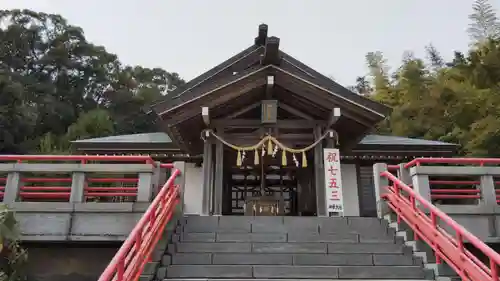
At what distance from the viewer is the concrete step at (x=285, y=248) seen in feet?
21.4

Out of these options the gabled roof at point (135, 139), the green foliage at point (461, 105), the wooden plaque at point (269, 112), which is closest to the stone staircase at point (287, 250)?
the wooden plaque at point (269, 112)

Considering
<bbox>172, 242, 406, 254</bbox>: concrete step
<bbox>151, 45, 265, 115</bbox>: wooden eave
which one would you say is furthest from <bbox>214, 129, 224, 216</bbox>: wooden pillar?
<bbox>172, 242, 406, 254</bbox>: concrete step

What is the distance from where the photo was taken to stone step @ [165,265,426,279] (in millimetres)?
5902

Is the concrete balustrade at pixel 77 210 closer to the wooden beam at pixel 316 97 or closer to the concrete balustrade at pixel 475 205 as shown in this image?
the wooden beam at pixel 316 97

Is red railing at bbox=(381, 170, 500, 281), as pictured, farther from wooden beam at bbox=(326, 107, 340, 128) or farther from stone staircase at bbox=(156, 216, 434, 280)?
wooden beam at bbox=(326, 107, 340, 128)

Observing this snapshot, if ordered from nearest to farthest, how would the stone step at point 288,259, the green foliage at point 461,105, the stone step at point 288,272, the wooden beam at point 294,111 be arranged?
the stone step at point 288,272 → the stone step at point 288,259 → the wooden beam at point 294,111 → the green foliage at point 461,105

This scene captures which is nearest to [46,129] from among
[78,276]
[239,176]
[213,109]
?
[239,176]

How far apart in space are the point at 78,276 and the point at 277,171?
7879 millimetres

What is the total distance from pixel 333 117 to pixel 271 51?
83.0 inches

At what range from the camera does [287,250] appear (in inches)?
261

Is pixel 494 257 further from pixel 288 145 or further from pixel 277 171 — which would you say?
pixel 277 171

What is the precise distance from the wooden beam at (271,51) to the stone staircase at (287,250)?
431cm

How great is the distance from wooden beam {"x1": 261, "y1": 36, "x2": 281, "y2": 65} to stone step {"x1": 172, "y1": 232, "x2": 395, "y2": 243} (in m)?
4.79

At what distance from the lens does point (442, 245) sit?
573cm
